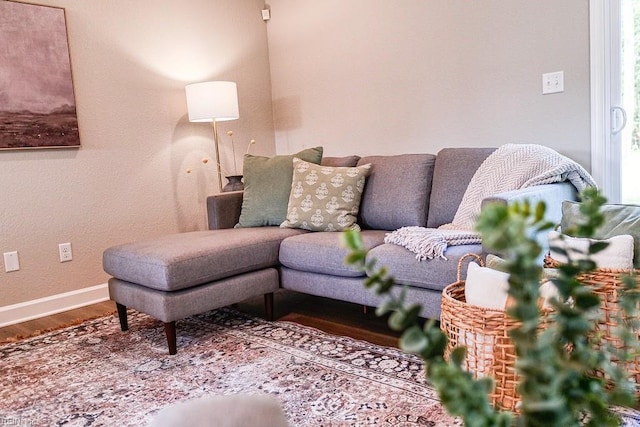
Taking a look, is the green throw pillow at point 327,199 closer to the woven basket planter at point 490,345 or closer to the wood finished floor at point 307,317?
the wood finished floor at point 307,317

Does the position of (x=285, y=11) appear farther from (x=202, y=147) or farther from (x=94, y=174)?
(x=94, y=174)

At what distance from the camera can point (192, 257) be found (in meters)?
2.38

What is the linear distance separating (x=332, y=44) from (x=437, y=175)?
1.60 meters

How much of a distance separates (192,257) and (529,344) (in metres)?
2.13

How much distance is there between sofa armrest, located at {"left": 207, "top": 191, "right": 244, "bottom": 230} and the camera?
3195 millimetres

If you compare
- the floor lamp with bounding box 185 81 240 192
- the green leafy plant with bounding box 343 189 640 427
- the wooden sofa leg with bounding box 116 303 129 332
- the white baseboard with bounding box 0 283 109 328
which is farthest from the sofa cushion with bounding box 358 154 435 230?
the green leafy plant with bounding box 343 189 640 427

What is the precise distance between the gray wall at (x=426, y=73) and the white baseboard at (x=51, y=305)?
76.4 inches

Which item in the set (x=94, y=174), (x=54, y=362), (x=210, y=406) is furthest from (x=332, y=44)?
(x=210, y=406)

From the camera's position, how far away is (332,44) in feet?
12.7

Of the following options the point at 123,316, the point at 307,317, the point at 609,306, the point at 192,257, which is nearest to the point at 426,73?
the point at 307,317

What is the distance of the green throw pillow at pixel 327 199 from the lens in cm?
287

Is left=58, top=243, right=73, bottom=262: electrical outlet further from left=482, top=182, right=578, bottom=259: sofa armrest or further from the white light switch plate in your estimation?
the white light switch plate

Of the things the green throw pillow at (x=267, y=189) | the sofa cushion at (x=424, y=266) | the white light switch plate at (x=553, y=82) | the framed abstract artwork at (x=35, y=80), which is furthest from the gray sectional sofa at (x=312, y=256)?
the framed abstract artwork at (x=35, y=80)

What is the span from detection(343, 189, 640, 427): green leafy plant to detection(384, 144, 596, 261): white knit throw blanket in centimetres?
→ 166
